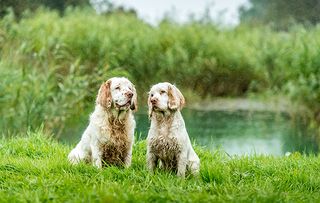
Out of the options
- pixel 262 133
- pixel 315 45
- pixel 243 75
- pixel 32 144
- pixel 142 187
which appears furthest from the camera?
pixel 243 75

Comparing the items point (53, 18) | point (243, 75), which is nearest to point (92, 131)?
point (53, 18)

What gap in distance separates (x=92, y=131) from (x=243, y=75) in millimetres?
11409

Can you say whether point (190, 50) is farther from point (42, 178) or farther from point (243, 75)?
point (42, 178)

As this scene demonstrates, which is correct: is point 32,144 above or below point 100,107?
below

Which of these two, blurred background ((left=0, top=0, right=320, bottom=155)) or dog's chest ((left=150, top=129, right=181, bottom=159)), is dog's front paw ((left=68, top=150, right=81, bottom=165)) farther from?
blurred background ((left=0, top=0, right=320, bottom=155))

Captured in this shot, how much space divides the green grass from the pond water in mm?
4435

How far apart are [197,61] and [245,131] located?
2973 mm

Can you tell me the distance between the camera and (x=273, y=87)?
15859mm

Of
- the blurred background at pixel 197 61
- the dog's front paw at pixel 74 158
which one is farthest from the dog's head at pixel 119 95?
the blurred background at pixel 197 61

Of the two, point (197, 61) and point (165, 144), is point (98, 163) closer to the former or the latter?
point (165, 144)

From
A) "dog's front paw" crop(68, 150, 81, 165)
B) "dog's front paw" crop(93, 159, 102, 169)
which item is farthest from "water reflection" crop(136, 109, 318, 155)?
"dog's front paw" crop(93, 159, 102, 169)

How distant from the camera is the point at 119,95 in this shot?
5.34 metres

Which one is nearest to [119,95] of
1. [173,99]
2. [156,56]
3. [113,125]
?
[113,125]

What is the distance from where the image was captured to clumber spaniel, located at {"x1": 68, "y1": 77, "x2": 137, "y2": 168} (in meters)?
5.37
